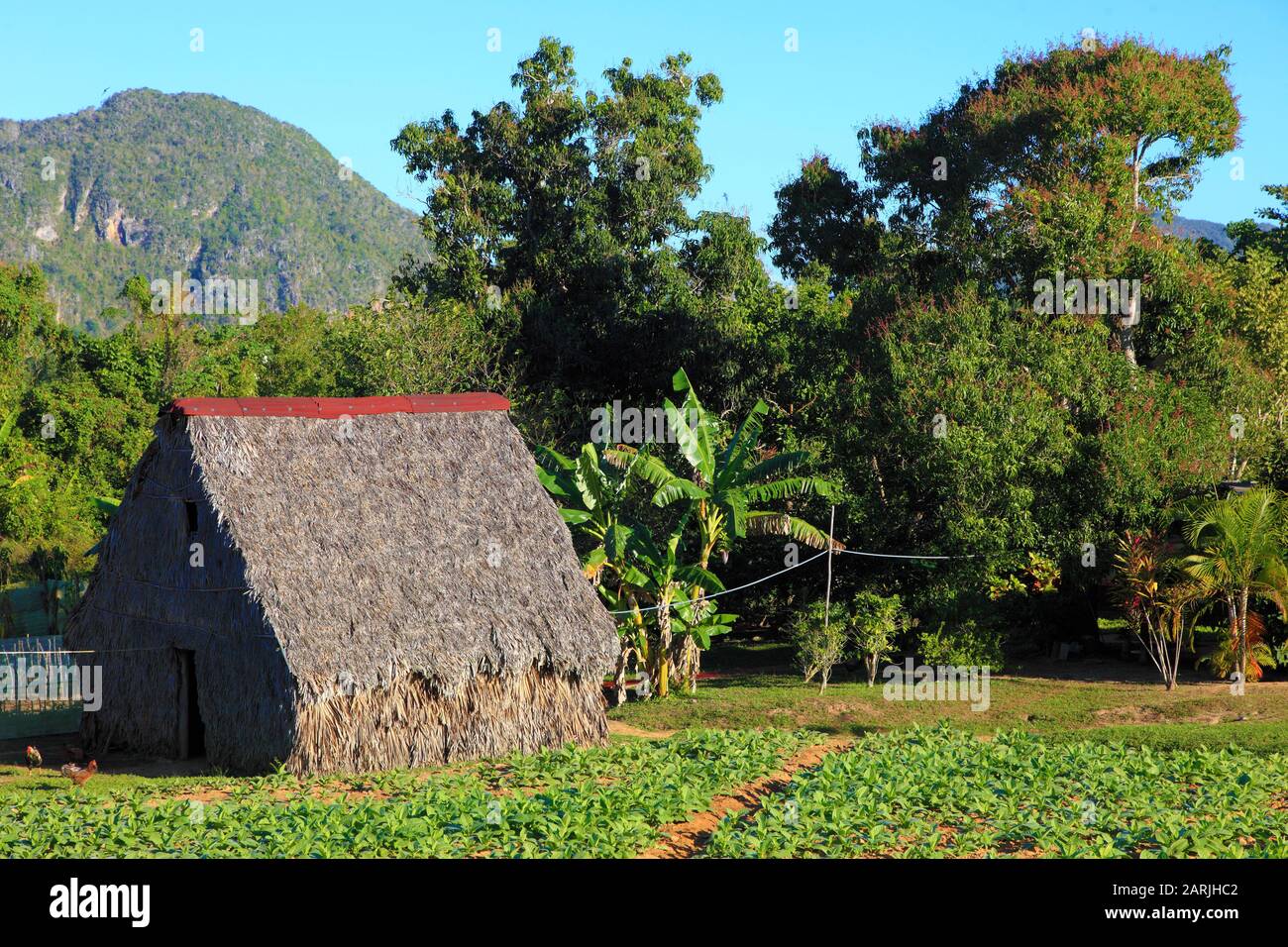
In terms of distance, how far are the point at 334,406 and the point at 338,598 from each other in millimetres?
3051

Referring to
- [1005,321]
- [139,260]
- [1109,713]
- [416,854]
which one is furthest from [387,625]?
[139,260]

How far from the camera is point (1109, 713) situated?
64.8 ft

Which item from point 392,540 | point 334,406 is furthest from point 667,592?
point 334,406

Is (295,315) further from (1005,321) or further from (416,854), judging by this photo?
(416,854)

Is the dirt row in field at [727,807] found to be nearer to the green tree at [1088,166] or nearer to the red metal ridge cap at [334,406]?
the red metal ridge cap at [334,406]

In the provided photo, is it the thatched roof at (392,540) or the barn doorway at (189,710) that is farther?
the barn doorway at (189,710)

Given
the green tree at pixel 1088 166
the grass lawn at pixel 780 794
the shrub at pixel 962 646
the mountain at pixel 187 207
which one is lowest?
the grass lawn at pixel 780 794

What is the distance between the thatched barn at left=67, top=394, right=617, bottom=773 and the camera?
1642 cm

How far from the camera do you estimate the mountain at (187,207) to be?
96.8 metres

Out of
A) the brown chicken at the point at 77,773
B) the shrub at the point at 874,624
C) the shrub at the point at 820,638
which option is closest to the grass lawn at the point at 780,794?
the brown chicken at the point at 77,773

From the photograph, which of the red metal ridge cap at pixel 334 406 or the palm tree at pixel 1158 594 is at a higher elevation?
the red metal ridge cap at pixel 334 406

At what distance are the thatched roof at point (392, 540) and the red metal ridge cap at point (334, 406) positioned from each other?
22 mm

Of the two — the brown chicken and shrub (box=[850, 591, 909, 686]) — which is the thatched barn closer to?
the brown chicken

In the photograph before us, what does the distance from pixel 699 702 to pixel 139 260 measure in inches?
3427
